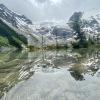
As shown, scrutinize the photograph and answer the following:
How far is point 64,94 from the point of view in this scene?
22.2 m

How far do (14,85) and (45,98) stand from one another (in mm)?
7311

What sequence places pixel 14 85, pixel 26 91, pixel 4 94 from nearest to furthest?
pixel 4 94, pixel 26 91, pixel 14 85

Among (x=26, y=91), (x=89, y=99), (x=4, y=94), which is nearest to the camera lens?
(x=89, y=99)

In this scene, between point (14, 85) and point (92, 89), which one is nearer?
point (92, 89)

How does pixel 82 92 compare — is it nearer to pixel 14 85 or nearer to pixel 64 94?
pixel 64 94

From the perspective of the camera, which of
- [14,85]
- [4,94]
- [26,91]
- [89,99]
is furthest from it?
[14,85]

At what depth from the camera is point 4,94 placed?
72.4 feet

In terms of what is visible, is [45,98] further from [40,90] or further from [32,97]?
[40,90]

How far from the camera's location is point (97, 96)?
20922mm

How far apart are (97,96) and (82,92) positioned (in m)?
1.80

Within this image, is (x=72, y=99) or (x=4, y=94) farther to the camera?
(x=4, y=94)

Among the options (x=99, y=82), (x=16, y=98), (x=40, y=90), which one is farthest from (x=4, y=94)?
(x=99, y=82)

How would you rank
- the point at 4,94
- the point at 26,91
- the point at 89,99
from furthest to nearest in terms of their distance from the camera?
1. the point at 26,91
2. the point at 4,94
3. the point at 89,99

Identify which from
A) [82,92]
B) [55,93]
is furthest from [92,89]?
[55,93]
